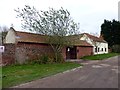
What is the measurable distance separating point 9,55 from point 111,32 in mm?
50878

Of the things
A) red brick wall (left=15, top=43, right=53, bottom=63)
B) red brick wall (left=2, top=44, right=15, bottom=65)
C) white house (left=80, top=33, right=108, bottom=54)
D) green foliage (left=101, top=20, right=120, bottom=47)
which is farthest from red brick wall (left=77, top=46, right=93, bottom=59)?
green foliage (left=101, top=20, right=120, bottom=47)

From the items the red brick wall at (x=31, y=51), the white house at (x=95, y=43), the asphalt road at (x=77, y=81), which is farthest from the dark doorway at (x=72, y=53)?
the asphalt road at (x=77, y=81)

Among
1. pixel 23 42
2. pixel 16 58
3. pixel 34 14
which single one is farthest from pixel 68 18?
pixel 16 58

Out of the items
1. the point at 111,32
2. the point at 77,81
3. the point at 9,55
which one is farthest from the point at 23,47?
the point at 111,32

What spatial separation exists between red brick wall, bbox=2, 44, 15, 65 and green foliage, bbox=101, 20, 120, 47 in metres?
49.7

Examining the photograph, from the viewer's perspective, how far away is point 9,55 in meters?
23.8

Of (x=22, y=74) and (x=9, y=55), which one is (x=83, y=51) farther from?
(x=22, y=74)

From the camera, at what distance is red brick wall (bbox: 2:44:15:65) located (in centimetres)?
2325

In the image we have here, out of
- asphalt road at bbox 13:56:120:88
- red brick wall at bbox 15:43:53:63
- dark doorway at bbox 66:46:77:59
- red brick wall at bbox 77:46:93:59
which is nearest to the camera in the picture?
asphalt road at bbox 13:56:120:88

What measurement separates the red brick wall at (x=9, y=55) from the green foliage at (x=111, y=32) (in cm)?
4969

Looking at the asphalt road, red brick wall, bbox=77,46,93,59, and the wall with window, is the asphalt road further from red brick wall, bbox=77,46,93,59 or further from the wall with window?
the wall with window

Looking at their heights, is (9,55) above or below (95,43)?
below

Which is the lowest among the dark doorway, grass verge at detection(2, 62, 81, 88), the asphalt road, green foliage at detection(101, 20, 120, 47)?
the asphalt road

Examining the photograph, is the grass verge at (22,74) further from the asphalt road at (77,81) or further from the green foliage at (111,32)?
the green foliage at (111,32)
